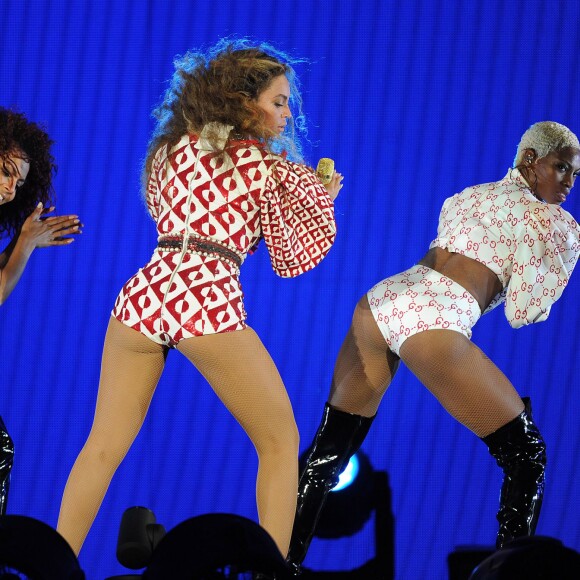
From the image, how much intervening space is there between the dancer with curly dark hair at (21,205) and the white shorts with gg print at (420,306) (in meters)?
0.95

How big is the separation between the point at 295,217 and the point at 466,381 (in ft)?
2.16

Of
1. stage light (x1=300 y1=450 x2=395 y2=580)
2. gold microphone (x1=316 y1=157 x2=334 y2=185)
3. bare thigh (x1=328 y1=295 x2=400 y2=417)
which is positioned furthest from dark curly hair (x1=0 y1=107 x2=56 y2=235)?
stage light (x1=300 y1=450 x2=395 y2=580)

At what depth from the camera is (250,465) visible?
375 cm

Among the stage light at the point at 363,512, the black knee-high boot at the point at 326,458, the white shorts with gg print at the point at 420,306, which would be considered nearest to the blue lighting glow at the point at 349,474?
the stage light at the point at 363,512

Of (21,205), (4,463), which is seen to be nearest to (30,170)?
(21,205)

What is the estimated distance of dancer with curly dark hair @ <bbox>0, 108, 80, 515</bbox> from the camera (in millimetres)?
2789

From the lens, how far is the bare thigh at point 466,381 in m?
2.67

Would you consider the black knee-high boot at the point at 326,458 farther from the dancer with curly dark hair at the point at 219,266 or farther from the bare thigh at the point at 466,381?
the dancer with curly dark hair at the point at 219,266

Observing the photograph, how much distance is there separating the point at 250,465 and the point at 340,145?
1278 mm

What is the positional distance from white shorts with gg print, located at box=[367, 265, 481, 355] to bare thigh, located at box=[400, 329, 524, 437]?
4 cm

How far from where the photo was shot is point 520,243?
277 cm

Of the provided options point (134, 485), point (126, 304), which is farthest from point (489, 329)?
point (126, 304)

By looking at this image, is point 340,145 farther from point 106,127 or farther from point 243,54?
point 243,54

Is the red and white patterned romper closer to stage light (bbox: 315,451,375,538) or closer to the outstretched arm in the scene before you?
the outstretched arm
